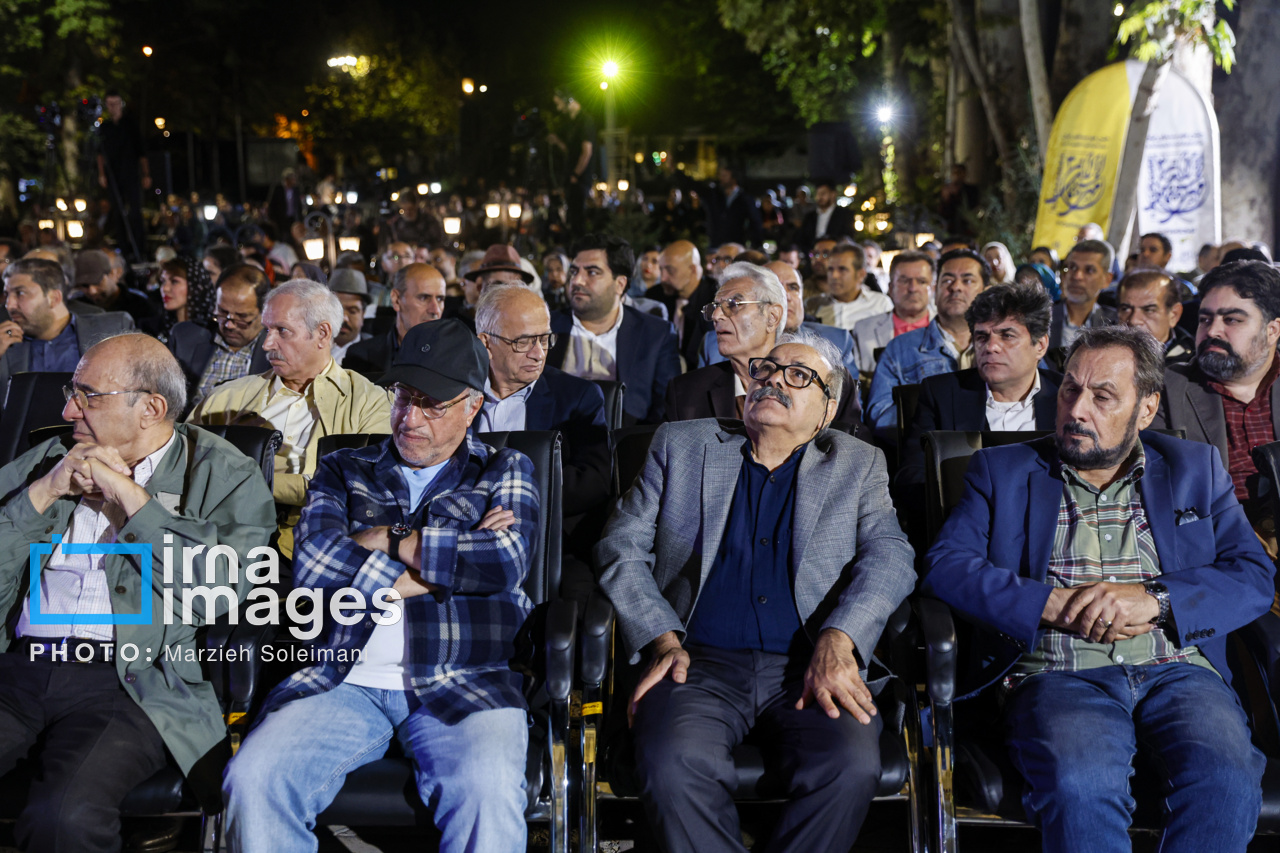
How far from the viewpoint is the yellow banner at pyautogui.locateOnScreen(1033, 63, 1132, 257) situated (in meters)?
10.9

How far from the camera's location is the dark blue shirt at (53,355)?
5395 millimetres

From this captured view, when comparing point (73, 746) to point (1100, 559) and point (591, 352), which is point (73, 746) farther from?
point (591, 352)

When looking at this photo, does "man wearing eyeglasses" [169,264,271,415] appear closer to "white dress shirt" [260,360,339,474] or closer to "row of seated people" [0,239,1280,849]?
"white dress shirt" [260,360,339,474]

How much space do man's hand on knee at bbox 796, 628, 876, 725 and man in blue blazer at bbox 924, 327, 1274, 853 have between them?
1.07 ft

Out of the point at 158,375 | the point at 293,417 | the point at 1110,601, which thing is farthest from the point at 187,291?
the point at 1110,601

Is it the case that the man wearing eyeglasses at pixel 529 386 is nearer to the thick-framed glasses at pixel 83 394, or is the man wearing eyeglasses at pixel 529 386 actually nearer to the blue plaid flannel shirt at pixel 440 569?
the blue plaid flannel shirt at pixel 440 569

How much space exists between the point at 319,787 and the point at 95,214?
18.5 m

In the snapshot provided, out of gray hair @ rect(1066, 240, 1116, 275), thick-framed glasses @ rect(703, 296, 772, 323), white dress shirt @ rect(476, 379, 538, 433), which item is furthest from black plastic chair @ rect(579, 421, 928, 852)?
gray hair @ rect(1066, 240, 1116, 275)

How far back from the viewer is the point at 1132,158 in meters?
10.8

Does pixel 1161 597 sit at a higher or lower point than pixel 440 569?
lower

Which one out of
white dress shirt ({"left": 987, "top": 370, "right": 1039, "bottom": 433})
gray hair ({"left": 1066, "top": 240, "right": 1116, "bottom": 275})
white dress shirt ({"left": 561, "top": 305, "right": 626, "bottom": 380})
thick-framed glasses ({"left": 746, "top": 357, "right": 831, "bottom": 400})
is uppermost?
gray hair ({"left": 1066, "top": 240, "right": 1116, "bottom": 275})

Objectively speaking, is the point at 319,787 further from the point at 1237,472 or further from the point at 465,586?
the point at 1237,472

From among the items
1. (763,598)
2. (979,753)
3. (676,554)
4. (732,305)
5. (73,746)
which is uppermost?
(732,305)

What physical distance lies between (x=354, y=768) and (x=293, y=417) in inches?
66.2
